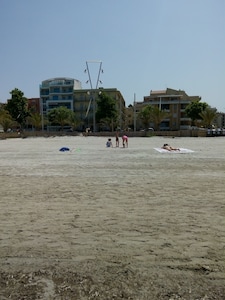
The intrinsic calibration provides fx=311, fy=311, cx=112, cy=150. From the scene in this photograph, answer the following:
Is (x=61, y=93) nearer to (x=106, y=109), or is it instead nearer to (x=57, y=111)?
(x=57, y=111)

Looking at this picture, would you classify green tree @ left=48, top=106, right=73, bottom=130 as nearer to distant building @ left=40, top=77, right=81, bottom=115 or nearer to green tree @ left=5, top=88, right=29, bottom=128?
green tree @ left=5, top=88, right=29, bottom=128

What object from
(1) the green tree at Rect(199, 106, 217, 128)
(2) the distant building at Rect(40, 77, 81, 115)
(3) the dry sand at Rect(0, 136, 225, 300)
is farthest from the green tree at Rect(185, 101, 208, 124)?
(3) the dry sand at Rect(0, 136, 225, 300)

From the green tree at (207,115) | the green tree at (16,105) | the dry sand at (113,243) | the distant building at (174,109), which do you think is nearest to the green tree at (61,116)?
the green tree at (16,105)

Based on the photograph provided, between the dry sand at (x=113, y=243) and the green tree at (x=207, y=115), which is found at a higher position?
the green tree at (x=207, y=115)

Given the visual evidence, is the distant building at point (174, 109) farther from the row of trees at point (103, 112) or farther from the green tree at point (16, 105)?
the green tree at point (16, 105)

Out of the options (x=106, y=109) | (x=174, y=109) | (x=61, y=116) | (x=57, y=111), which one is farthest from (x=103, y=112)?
(x=174, y=109)

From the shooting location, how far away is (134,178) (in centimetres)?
1123

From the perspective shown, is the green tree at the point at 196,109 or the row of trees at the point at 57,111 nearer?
the green tree at the point at 196,109

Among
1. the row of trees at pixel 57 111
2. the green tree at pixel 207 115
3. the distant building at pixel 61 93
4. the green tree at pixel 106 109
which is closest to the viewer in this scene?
the green tree at pixel 207 115

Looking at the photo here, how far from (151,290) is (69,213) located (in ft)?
11.1

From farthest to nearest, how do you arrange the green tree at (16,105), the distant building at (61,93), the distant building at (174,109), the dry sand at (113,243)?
the distant building at (61,93) → the distant building at (174,109) → the green tree at (16,105) → the dry sand at (113,243)

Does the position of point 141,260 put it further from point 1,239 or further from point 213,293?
point 1,239

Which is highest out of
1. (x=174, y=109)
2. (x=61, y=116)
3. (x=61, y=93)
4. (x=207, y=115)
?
(x=61, y=93)

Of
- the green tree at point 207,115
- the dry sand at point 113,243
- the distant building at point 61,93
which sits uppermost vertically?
the distant building at point 61,93
